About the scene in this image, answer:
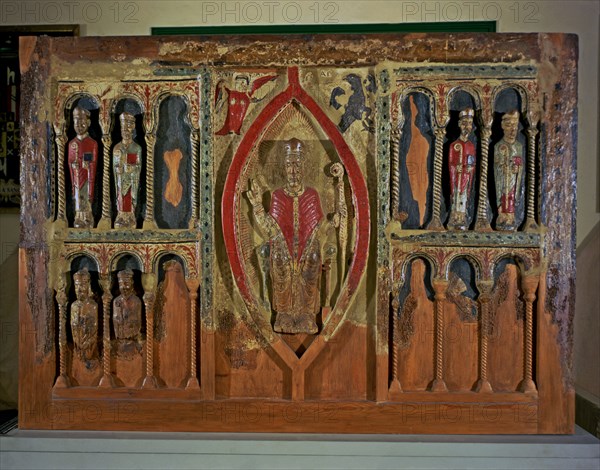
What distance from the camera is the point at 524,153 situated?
2.98 m

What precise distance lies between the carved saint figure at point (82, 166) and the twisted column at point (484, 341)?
196cm

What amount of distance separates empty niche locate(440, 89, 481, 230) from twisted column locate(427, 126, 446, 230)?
39mm

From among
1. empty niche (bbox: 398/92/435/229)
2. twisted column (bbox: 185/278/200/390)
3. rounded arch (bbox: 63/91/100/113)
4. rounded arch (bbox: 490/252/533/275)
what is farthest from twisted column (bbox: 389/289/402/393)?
rounded arch (bbox: 63/91/100/113)

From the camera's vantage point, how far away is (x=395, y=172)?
9.85 feet

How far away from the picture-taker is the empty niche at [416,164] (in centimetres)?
303

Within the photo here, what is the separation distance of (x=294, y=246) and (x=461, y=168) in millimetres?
895

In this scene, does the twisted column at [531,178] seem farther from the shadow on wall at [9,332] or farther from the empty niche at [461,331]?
the shadow on wall at [9,332]

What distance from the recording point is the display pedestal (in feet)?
Result: 9.46

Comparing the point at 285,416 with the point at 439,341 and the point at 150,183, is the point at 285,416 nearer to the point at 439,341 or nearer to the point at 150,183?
the point at 439,341

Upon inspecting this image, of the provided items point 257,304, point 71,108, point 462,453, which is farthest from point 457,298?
point 71,108

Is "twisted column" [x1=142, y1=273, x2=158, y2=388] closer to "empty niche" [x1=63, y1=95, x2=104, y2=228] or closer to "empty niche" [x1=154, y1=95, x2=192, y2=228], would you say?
"empty niche" [x1=154, y1=95, x2=192, y2=228]

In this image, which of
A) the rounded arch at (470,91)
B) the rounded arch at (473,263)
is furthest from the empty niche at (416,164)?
the rounded arch at (473,263)

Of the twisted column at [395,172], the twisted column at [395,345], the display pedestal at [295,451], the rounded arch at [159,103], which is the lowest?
the display pedestal at [295,451]

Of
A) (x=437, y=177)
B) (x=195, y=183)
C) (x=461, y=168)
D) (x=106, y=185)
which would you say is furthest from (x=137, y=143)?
(x=461, y=168)
